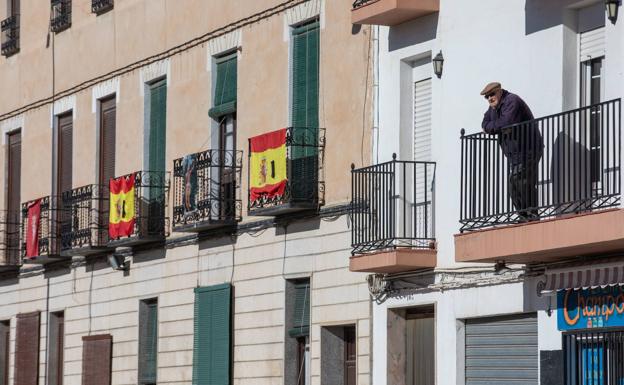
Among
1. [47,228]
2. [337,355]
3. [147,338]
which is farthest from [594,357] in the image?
[47,228]

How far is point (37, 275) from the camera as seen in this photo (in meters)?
32.9

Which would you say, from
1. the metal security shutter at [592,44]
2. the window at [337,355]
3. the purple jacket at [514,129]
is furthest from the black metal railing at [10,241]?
the metal security shutter at [592,44]

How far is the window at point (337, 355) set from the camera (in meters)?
23.9

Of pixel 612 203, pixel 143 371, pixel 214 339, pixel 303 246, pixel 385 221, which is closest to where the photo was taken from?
pixel 612 203

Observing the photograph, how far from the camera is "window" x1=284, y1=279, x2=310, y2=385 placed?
24.6 meters

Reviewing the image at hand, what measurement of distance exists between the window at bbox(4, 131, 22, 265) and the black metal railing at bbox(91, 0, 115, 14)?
4.07m

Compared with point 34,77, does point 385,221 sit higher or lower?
lower

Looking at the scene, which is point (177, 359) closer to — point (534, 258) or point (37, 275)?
point (37, 275)

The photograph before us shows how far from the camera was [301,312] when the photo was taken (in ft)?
80.8

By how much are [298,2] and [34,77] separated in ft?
33.3

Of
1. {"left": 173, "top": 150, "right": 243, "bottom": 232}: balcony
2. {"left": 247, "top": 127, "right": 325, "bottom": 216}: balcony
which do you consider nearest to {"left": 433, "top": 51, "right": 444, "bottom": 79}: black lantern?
{"left": 247, "top": 127, "right": 325, "bottom": 216}: balcony

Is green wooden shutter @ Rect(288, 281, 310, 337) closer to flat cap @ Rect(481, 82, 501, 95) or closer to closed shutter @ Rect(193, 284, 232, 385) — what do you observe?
closed shutter @ Rect(193, 284, 232, 385)

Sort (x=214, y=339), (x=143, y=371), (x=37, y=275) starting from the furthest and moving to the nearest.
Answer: (x=37, y=275) < (x=143, y=371) < (x=214, y=339)

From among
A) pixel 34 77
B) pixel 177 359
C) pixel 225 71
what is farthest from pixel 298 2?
pixel 34 77
